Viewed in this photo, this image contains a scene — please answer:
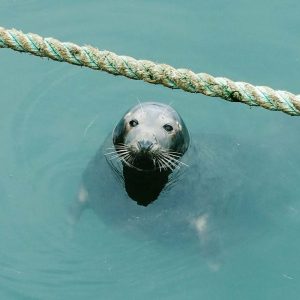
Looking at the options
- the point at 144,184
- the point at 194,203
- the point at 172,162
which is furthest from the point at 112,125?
the point at 194,203

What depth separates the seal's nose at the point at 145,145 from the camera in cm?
594

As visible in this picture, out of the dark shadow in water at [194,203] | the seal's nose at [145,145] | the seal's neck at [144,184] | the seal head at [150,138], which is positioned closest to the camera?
the seal's nose at [145,145]

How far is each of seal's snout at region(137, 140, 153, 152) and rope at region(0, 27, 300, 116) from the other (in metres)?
1.41

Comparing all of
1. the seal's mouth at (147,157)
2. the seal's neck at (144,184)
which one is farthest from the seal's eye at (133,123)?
the seal's neck at (144,184)

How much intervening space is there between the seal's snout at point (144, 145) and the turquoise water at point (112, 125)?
1005 mm

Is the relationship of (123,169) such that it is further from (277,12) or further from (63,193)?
(277,12)

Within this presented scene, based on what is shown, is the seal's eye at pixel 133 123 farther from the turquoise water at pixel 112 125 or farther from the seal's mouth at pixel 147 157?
the turquoise water at pixel 112 125

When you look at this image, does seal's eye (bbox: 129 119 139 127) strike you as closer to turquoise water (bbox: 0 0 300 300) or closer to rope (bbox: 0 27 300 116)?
turquoise water (bbox: 0 0 300 300)

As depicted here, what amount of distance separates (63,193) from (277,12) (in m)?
3.10

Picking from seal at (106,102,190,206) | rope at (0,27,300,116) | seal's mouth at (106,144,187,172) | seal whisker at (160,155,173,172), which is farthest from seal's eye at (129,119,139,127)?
rope at (0,27,300,116)

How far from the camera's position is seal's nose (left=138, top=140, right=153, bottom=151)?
234 inches

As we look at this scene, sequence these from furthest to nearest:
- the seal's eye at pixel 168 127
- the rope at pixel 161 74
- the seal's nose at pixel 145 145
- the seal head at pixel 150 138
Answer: the seal's eye at pixel 168 127 → the seal head at pixel 150 138 → the seal's nose at pixel 145 145 → the rope at pixel 161 74

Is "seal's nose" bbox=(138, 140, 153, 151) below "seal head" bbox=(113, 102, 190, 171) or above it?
above

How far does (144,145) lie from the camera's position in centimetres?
594
